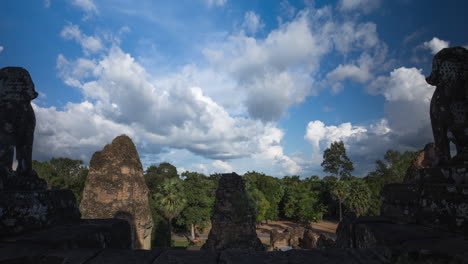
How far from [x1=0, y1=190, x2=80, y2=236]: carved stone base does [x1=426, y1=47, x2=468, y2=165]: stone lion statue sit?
442 centimetres

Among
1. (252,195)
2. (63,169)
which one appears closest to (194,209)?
(252,195)

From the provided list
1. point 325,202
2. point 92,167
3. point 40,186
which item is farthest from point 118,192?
point 325,202

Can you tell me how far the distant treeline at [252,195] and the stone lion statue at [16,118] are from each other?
18.8m

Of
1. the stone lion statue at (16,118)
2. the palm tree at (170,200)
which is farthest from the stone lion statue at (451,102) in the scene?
the palm tree at (170,200)

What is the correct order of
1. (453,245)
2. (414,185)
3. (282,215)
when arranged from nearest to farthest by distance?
(453,245)
(414,185)
(282,215)

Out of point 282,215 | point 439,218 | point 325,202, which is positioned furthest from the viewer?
point 282,215

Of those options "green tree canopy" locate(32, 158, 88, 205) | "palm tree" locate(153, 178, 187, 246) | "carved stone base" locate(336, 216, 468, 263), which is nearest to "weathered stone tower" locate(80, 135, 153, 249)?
"palm tree" locate(153, 178, 187, 246)

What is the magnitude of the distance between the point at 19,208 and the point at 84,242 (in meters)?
0.73

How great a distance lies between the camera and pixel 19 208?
246 cm

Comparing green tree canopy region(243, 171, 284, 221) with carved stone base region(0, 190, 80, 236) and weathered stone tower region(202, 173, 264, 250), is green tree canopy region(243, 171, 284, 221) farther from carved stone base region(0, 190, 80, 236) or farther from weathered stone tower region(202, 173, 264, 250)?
carved stone base region(0, 190, 80, 236)

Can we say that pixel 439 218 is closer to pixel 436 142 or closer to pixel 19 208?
pixel 436 142

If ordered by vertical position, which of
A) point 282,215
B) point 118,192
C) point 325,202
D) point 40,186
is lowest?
point 282,215

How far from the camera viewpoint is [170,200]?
2539 centimetres

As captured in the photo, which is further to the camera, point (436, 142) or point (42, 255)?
point (436, 142)
